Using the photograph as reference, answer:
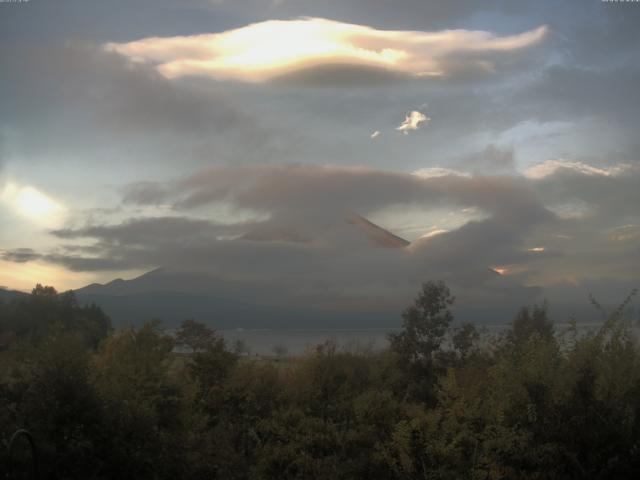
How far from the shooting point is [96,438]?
13.5 meters

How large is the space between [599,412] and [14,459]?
460 inches

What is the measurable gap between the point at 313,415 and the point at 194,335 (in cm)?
1457

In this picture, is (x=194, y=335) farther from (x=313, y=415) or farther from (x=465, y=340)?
(x=465, y=340)

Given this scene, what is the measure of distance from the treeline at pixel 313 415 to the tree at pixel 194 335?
339 centimetres

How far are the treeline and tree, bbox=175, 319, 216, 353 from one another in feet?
11.1

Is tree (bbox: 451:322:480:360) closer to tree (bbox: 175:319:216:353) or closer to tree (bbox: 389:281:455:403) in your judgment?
tree (bbox: 389:281:455:403)

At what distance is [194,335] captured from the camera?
38.8 meters

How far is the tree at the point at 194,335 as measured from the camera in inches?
1271

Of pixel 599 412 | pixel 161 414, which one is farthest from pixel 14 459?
pixel 599 412

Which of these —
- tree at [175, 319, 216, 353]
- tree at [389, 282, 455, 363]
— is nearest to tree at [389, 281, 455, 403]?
tree at [389, 282, 455, 363]

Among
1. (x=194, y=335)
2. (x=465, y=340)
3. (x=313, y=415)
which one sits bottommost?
(x=313, y=415)

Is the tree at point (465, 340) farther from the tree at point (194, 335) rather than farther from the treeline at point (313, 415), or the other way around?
the tree at point (194, 335)

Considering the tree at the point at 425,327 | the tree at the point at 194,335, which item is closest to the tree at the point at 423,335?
the tree at the point at 425,327

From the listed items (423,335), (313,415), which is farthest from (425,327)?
(313,415)
